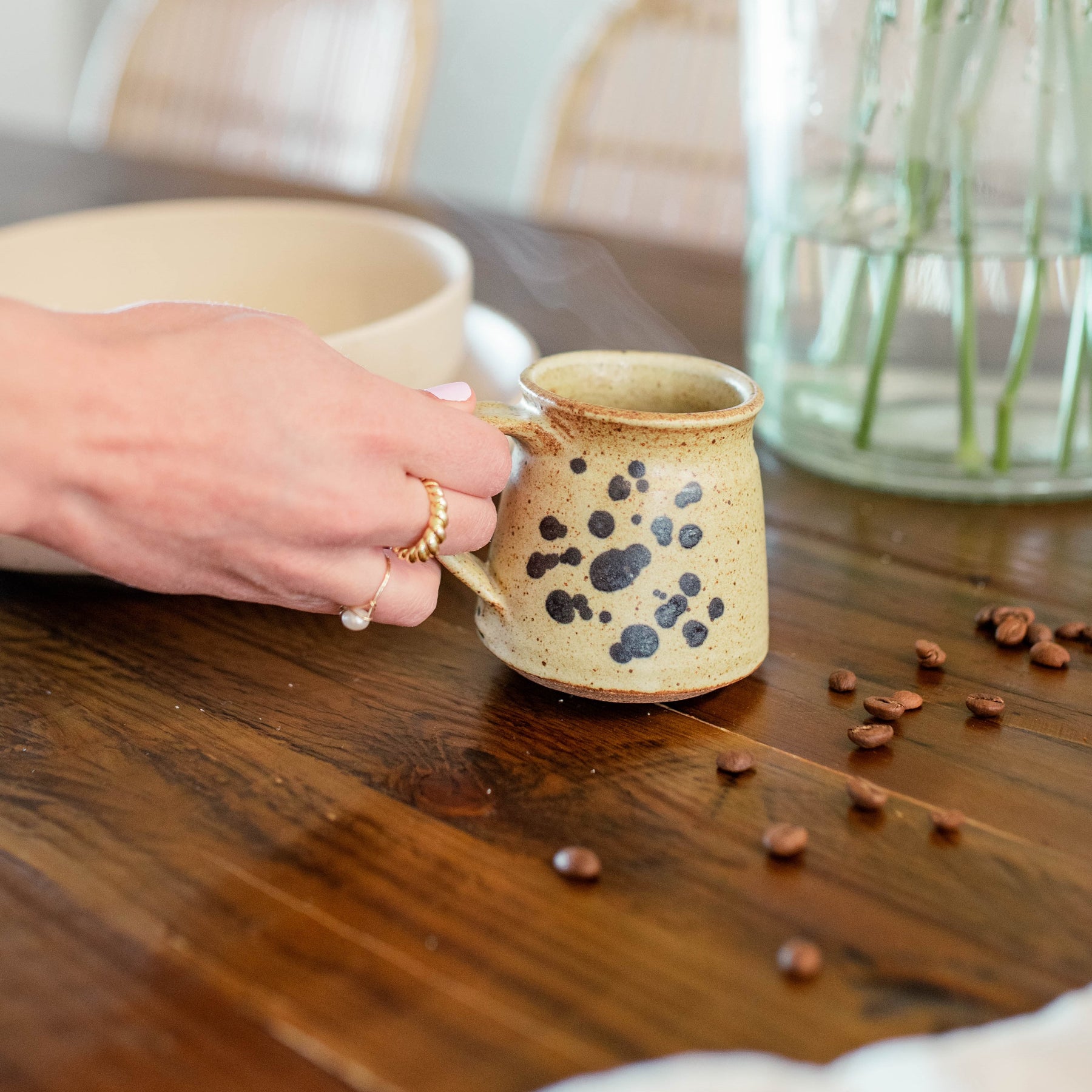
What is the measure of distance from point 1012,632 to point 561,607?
0.86ft

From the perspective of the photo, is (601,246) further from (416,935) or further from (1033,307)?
(416,935)

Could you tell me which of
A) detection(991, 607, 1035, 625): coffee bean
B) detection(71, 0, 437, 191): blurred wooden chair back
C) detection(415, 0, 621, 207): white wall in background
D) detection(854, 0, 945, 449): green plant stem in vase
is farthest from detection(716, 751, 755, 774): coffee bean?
detection(415, 0, 621, 207): white wall in background

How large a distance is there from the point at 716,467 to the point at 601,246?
0.91m

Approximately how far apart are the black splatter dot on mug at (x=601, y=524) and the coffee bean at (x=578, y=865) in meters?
0.15

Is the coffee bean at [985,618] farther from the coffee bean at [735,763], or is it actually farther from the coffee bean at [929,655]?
the coffee bean at [735,763]

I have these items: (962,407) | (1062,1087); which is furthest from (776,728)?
(962,407)

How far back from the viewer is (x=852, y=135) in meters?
0.74

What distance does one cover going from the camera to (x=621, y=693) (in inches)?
20.8

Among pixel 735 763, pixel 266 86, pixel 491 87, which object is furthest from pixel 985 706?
pixel 491 87

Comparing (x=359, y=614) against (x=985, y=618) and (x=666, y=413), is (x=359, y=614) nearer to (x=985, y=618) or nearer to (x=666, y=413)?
(x=666, y=413)

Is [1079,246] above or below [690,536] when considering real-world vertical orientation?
above

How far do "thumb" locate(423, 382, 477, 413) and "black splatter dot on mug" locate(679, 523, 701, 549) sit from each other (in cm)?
11

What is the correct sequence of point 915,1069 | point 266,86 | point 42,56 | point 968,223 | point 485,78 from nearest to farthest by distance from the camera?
point 915,1069 → point 968,223 → point 266,86 → point 485,78 → point 42,56

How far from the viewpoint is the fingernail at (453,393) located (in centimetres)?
52
